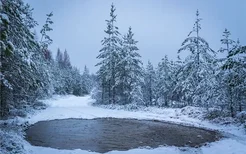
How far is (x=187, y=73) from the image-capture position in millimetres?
27812

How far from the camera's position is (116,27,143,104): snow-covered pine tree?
3275 cm

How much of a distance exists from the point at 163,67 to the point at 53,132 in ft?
108

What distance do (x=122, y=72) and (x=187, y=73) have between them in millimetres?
10182

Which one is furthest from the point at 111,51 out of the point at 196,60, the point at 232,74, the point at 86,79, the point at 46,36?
the point at 86,79

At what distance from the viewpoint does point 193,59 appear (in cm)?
2603

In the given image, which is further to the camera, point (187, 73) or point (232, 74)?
point (187, 73)

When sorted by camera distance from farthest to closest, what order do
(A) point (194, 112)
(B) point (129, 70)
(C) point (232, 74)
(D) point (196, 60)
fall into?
1. (B) point (129, 70)
2. (D) point (196, 60)
3. (A) point (194, 112)
4. (C) point (232, 74)

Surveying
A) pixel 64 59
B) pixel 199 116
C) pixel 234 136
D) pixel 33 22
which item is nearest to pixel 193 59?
pixel 199 116

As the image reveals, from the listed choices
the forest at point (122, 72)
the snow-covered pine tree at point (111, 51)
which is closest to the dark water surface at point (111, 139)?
the forest at point (122, 72)

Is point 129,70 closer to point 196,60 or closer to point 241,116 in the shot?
point 196,60

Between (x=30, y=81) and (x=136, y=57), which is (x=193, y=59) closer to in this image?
(x=136, y=57)

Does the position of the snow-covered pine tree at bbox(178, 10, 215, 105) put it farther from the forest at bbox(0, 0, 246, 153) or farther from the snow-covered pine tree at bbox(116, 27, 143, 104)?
the snow-covered pine tree at bbox(116, 27, 143, 104)

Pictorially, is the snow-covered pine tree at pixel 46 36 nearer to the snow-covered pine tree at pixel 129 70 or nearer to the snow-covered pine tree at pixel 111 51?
the snow-covered pine tree at pixel 111 51

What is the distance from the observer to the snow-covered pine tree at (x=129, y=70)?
32.8 metres
